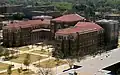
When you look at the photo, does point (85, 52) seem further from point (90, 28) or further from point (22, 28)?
point (22, 28)

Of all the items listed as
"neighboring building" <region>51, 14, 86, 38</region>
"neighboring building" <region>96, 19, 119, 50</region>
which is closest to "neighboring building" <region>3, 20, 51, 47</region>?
"neighboring building" <region>51, 14, 86, 38</region>

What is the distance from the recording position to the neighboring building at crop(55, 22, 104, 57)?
164 ft

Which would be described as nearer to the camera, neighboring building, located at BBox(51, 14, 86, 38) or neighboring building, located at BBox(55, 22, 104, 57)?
neighboring building, located at BBox(55, 22, 104, 57)

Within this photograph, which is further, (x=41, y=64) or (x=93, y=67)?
(x=41, y=64)

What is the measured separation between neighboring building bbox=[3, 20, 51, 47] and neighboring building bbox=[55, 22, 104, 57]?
11.7 metres

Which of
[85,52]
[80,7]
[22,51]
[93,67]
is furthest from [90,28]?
[80,7]

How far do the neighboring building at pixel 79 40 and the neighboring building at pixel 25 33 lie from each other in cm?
1167

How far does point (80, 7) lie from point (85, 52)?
207ft

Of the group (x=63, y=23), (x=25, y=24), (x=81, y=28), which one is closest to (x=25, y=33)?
(x=25, y=24)

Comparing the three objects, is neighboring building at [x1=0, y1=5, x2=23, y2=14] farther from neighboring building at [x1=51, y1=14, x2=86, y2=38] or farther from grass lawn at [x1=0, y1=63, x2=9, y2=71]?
grass lawn at [x1=0, y1=63, x2=9, y2=71]

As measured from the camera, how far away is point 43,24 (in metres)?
67.7

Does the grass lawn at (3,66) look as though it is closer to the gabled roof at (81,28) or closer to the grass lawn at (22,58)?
the grass lawn at (22,58)

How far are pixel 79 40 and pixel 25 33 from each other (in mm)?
15557

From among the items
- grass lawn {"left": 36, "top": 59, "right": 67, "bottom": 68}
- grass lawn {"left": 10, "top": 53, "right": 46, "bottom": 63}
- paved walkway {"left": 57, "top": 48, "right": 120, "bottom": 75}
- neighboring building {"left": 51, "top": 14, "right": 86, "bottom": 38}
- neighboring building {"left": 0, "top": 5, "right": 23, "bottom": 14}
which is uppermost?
neighboring building {"left": 51, "top": 14, "right": 86, "bottom": 38}
